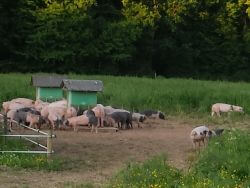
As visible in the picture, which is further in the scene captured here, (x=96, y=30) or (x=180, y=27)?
(x=180, y=27)

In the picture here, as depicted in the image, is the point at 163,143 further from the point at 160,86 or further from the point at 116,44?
the point at 116,44

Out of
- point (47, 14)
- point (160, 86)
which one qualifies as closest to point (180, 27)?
point (47, 14)

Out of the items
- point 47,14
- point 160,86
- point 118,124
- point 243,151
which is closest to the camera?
point 243,151

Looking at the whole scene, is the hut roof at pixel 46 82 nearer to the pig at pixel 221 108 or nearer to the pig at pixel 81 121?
the pig at pixel 81 121

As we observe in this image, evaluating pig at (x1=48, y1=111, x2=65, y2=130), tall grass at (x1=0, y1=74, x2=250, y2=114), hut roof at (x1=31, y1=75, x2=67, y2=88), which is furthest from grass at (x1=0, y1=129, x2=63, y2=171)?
tall grass at (x1=0, y1=74, x2=250, y2=114)

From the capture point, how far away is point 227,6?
1715 inches

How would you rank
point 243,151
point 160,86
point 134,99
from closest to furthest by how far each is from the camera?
point 243,151
point 134,99
point 160,86

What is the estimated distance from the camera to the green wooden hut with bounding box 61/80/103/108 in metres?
19.4

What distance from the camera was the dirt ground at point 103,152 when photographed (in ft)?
36.7

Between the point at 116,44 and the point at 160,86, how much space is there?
14836 mm

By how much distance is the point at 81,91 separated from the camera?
63.8 ft

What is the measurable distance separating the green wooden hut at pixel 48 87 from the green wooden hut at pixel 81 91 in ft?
4.02

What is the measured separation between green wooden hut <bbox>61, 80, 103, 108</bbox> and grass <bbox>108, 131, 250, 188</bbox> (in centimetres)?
822

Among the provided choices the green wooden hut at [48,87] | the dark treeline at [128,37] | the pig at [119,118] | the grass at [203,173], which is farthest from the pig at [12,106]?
the dark treeline at [128,37]
